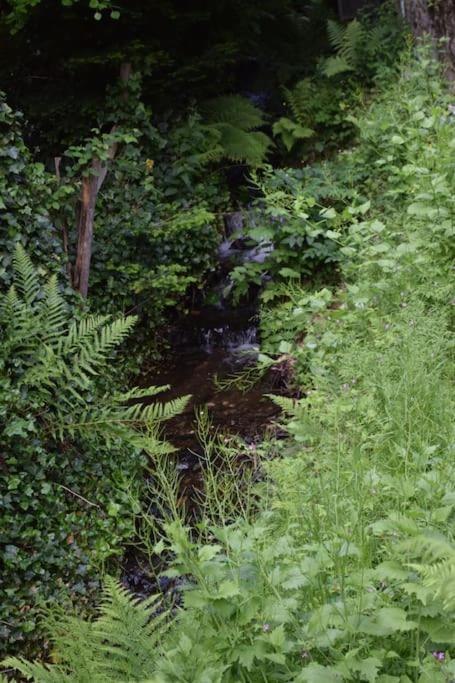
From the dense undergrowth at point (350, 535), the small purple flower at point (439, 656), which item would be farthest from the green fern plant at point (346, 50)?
the small purple flower at point (439, 656)

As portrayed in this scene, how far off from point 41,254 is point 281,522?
2339 mm

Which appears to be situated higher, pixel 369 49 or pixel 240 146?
pixel 369 49

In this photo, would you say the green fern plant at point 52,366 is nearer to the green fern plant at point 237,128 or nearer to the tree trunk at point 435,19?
the green fern plant at point 237,128

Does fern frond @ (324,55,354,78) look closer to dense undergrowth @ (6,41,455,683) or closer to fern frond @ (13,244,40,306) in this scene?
dense undergrowth @ (6,41,455,683)

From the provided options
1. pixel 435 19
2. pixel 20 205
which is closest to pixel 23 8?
pixel 20 205

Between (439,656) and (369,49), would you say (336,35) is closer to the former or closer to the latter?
(369,49)

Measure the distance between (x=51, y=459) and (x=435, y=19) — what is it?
708cm

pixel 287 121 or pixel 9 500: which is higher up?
pixel 287 121

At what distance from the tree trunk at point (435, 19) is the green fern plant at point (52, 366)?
6053 millimetres

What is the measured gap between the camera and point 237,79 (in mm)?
11125

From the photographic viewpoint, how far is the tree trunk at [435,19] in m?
7.83

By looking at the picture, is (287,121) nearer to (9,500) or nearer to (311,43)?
(311,43)

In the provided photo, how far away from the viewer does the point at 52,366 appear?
371cm

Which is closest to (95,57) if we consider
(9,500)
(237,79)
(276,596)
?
(237,79)
